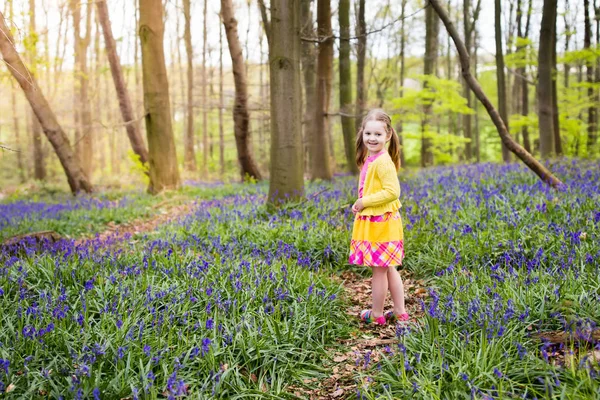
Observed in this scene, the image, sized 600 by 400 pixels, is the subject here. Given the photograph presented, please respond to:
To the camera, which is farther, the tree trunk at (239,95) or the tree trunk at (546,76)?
the tree trunk at (239,95)

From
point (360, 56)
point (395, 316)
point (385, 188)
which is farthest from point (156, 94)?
point (395, 316)

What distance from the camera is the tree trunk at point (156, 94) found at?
11.8 metres

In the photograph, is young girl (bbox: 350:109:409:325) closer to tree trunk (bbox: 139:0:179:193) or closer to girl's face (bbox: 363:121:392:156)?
girl's face (bbox: 363:121:392:156)

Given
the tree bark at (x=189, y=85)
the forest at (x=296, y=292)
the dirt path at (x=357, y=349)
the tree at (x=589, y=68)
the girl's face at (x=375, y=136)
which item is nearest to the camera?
the forest at (x=296, y=292)

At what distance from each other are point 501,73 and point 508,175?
804 cm

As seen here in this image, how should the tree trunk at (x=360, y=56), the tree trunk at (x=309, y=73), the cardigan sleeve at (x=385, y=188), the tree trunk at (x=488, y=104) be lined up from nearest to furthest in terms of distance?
the cardigan sleeve at (x=385, y=188), the tree trunk at (x=488, y=104), the tree trunk at (x=360, y=56), the tree trunk at (x=309, y=73)

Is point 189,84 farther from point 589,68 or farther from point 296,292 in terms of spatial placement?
point 296,292

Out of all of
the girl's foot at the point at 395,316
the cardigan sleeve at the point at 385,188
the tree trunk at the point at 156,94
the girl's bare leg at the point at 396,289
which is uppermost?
the tree trunk at the point at 156,94

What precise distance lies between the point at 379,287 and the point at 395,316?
32cm

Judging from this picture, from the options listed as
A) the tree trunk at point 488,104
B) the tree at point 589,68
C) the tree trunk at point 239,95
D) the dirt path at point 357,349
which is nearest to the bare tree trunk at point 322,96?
the tree trunk at point 239,95

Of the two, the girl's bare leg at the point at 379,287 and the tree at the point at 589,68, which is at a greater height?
the tree at the point at 589,68

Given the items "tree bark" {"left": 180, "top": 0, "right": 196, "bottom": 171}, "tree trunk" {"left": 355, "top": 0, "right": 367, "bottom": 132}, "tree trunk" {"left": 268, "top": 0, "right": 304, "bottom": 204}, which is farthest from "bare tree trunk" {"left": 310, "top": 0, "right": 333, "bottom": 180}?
"tree bark" {"left": 180, "top": 0, "right": 196, "bottom": 171}

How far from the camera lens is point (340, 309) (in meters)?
4.24

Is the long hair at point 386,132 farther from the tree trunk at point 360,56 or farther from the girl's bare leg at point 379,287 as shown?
the tree trunk at point 360,56
